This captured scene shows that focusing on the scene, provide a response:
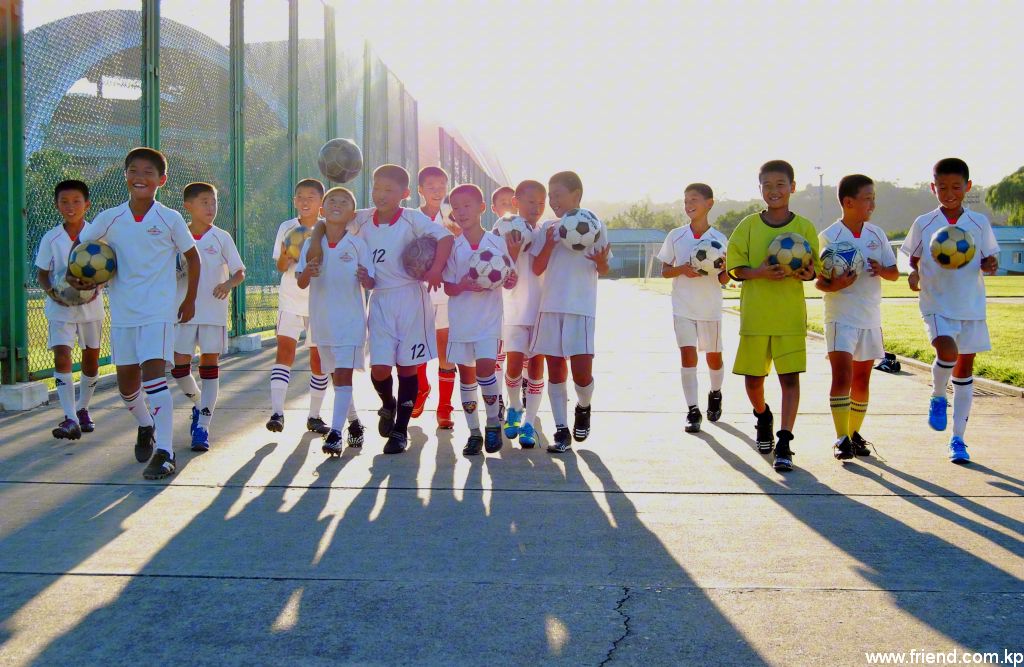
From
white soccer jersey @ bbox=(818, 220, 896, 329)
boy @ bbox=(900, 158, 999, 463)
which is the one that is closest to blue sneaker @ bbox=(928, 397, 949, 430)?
boy @ bbox=(900, 158, 999, 463)

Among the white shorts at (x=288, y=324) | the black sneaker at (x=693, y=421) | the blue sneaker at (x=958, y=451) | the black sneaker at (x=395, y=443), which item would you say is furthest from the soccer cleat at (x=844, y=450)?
the white shorts at (x=288, y=324)

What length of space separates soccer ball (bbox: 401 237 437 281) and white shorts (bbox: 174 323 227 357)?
5.33 feet

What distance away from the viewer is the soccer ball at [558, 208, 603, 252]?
6.47 meters

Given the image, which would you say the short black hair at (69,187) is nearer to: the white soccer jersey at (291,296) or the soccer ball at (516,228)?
the white soccer jersey at (291,296)

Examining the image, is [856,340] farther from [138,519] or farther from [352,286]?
[138,519]

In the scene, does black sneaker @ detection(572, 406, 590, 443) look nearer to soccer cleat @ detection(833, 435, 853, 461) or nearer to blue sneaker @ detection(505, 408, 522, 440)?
blue sneaker @ detection(505, 408, 522, 440)

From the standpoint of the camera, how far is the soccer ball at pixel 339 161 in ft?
23.7

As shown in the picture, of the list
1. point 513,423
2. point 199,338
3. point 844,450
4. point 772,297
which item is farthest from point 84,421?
point 844,450

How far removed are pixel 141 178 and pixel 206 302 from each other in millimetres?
1400

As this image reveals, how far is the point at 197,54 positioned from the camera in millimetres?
11891

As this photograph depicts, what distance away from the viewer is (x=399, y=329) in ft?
21.3

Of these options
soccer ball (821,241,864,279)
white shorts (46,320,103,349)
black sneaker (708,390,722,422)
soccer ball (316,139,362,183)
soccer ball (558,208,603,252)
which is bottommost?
black sneaker (708,390,722,422)

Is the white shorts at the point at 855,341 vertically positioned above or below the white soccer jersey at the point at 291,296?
below

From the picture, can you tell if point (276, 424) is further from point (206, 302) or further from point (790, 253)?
point (790, 253)
